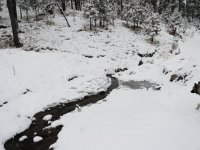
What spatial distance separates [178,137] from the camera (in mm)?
8859

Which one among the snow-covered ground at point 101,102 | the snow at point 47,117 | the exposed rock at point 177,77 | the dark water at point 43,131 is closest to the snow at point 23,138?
the dark water at point 43,131

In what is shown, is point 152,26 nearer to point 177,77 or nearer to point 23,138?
point 177,77

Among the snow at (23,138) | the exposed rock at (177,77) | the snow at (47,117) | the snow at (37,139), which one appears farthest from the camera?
the exposed rock at (177,77)

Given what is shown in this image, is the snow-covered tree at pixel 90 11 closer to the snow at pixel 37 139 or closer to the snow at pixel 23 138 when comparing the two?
the snow at pixel 23 138

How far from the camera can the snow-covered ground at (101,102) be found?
9.36 metres

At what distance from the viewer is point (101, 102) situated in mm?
14531

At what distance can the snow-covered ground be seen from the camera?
368 inches

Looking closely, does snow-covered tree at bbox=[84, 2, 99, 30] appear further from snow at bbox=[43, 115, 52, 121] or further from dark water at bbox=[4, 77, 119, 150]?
snow at bbox=[43, 115, 52, 121]

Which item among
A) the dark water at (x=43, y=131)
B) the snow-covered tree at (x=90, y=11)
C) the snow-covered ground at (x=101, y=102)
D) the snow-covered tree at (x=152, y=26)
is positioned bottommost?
the dark water at (x=43, y=131)

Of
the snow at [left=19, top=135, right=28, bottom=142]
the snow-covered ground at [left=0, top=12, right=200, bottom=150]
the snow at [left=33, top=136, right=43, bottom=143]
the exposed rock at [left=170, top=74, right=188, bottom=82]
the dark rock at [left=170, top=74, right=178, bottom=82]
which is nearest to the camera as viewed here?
the snow-covered ground at [left=0, top=12, right=200, bottom=150]

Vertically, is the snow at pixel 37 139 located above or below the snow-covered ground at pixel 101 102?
below

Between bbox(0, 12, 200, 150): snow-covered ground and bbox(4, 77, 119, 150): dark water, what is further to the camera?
bbox(4, 77, 119, 150): dark water

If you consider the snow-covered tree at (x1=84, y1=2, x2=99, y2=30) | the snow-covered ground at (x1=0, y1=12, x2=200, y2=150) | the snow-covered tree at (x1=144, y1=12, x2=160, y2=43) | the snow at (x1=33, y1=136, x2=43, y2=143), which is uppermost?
the snow-covered tree at (x1=84, y1=2, x2=99, y2=30)

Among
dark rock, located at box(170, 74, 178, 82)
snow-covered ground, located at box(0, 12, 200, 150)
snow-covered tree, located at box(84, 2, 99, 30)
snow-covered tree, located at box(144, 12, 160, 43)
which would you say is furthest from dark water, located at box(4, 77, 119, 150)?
snow-covered tree, located at box(144, 12, 160, 43)
